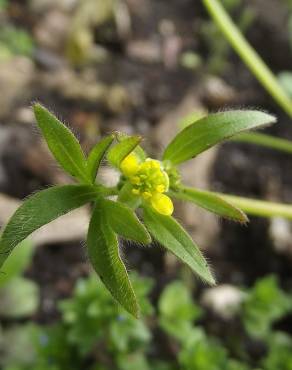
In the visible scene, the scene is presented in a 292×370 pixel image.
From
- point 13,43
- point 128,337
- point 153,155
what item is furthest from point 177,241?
point 13,43

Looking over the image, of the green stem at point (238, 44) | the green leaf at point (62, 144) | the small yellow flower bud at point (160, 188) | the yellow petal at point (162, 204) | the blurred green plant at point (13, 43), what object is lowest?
the yellow petal at point (162, 204)

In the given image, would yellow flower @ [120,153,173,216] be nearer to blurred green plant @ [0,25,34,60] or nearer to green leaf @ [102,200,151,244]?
green leaf @ [102,200,151,244]

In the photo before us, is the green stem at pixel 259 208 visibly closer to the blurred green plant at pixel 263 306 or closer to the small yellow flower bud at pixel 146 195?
the small yellow flower bud at pixel 146 195

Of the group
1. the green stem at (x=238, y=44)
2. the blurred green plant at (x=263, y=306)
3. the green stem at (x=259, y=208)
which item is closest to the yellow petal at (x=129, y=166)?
the green stem at (x=259, y=208)

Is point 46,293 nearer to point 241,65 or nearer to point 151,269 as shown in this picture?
point 151,269

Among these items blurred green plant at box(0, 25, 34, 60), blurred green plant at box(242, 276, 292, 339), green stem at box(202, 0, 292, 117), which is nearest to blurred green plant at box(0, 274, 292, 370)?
blurred green plant at box(242, 276, 292, 339)

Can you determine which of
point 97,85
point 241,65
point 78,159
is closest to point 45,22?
point 97,85
